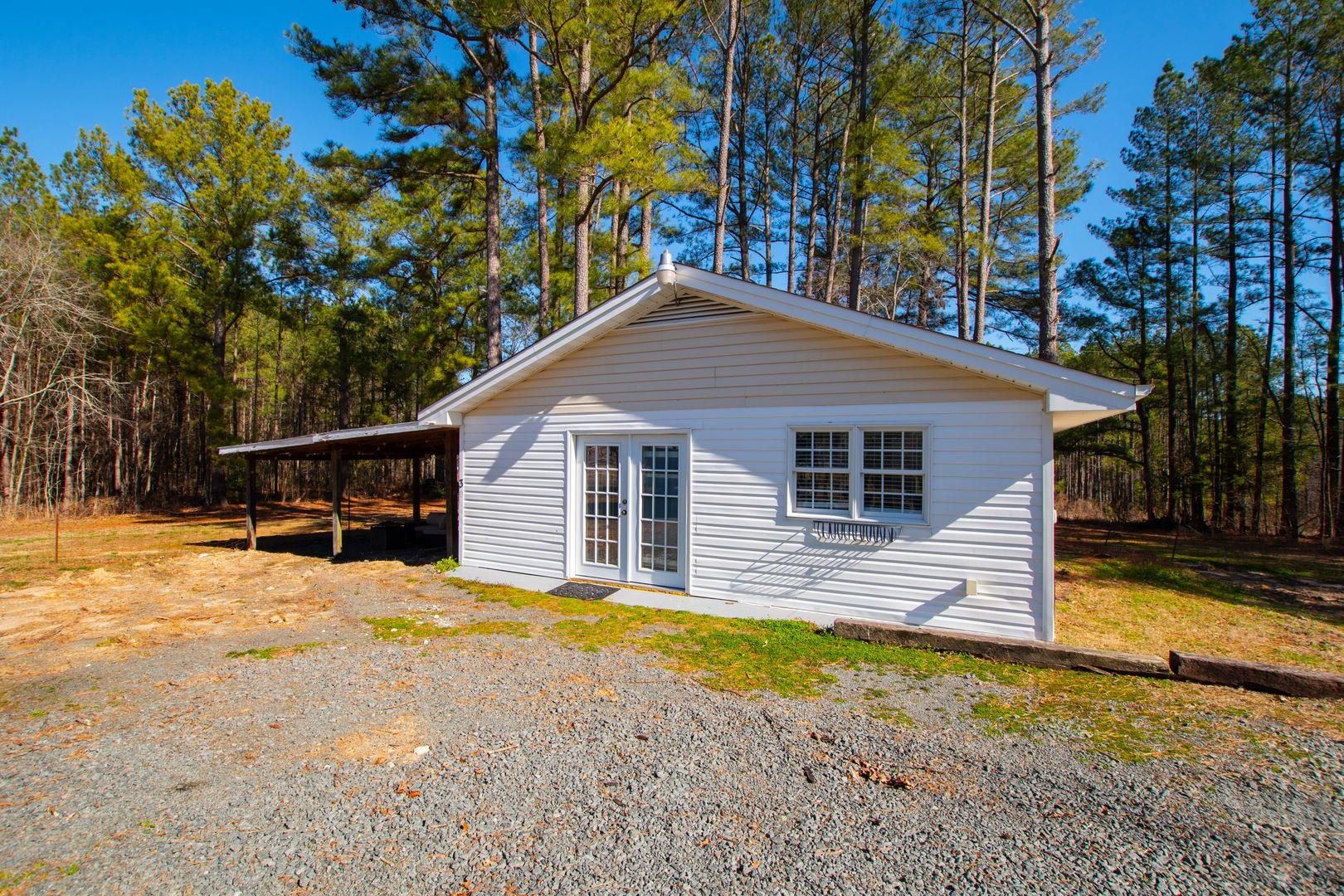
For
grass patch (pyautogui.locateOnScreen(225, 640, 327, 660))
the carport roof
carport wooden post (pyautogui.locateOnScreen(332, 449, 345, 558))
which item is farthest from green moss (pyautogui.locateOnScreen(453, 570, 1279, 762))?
carport wooden post (pyautogui.locateOnScreen(332, 449, 345, 558))

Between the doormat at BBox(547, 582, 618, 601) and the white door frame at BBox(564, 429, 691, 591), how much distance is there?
0.74ft

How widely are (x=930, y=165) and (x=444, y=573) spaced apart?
17309 mm

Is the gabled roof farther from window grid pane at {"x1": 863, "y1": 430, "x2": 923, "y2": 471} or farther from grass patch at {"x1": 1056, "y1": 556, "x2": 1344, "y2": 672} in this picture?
grass patch at {"x1": 1056, "y1": 556, "x2": 1344, "y2": 672}

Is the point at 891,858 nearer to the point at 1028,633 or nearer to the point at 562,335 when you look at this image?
the point at 1028,633

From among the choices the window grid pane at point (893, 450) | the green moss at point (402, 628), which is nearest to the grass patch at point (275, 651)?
the green moss at point (402, 628)

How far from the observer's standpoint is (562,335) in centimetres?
740

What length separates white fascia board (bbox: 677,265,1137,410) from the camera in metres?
4.95

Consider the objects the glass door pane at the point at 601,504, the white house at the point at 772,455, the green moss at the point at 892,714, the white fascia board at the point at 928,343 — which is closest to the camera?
the green moss at the point at 892,714

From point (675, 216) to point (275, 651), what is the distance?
58.9 ft

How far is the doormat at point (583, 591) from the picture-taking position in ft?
23.2

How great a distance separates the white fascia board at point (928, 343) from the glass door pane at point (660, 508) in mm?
2030

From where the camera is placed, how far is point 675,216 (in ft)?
64.5

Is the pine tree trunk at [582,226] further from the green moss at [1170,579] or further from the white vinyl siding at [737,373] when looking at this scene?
the green moss at [1170,579]

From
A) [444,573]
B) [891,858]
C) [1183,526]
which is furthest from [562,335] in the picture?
[1183,526]
